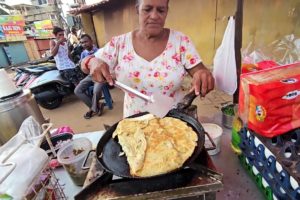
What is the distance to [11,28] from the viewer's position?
48.1 ft

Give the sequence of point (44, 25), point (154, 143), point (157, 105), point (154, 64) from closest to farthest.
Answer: point (154, 143)
point (157, 105)
point (154, 64)
point (44, 25)

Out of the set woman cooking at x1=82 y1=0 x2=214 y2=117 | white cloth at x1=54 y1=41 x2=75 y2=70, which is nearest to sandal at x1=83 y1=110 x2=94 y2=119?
white cloth at x1=54 y1=41 x2=75 y2=70

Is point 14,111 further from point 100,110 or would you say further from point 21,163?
point 100,110

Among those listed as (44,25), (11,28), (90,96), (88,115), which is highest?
(44,25)

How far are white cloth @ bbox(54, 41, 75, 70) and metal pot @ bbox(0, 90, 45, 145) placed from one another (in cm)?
408

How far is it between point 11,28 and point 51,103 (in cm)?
1298

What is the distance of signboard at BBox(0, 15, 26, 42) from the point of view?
14148 millimetres

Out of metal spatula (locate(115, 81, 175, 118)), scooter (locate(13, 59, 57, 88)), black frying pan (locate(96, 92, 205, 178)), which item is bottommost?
scooter (locate(13, 59, 57, 88))

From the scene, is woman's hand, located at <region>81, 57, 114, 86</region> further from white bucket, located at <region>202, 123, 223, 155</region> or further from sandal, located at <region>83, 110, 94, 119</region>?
sandal, located at <region>83, 110, 94, 119</region>

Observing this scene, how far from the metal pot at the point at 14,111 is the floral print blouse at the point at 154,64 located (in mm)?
602

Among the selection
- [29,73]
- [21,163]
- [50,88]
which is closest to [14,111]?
[21,163]

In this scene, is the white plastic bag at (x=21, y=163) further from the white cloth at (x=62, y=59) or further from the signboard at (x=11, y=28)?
the signboard at (x=11, y=28)

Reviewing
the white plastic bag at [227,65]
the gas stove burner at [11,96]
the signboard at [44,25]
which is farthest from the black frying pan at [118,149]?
the signboard at [44,25]

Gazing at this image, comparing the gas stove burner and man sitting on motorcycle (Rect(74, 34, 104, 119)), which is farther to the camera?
man sitting on motorcycle (Rect(74, 34, 104, 119))
